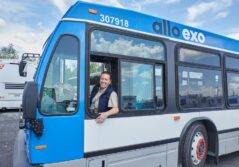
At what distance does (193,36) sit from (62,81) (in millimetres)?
3053

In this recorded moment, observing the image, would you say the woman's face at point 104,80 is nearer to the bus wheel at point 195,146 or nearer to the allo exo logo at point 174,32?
the allo exo logo at point 174,32

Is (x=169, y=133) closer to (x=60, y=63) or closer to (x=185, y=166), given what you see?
(x=185, y=166)

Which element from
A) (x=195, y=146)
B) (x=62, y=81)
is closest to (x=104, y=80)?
(x=62, y=81)

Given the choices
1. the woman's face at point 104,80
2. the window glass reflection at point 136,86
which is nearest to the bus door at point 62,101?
the woman's face at point 104,80

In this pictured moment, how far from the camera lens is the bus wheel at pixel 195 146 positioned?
4.72 meters

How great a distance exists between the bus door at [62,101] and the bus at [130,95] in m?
0.01

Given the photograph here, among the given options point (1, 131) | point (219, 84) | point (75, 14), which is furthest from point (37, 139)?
point (1, 131)

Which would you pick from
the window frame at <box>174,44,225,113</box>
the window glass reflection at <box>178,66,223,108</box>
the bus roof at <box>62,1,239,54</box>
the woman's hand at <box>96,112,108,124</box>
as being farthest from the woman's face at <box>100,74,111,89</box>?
the window glass reflection at <box>178,66,223,108</box>

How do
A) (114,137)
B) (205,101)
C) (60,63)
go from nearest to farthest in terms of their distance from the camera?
(60,63) < (114,137) < (205,101)

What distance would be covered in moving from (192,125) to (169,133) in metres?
0.77

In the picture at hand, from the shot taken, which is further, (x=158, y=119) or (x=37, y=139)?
(x=158, y=119)

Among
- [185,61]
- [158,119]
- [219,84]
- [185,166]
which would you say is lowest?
[185,166]

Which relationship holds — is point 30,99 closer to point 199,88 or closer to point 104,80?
point 104,80

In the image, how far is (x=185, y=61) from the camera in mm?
4836
